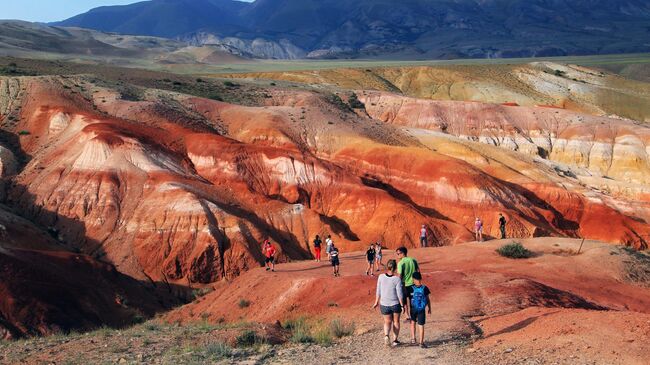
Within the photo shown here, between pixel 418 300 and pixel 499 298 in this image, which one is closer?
pixel 418 300

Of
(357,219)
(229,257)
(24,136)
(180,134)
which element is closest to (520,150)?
(357,219)

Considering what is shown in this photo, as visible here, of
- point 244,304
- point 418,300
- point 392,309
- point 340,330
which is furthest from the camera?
point 244,304

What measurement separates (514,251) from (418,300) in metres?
18.6

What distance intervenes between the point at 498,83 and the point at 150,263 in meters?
80.9

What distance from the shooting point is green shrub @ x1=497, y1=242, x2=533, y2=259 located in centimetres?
3092

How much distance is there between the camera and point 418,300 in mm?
13797

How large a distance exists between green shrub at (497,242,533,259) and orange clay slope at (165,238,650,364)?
0.44 metres

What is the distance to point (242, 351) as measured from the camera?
46.6ft

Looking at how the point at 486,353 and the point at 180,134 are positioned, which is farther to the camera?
the point at 180,134

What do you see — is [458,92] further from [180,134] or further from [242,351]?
[242,351]

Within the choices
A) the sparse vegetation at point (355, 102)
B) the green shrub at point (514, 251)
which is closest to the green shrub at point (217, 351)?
the green shrub at point (514, 251)

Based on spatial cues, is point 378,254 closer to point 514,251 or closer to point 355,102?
point 514,251

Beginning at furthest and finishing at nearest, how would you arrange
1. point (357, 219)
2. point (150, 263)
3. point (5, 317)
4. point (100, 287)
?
1. point (357, 219)
2. point (150, 263)
3. point (100, 287)
4. point (5, 317)

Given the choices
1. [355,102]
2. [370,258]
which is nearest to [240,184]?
[370,258]
